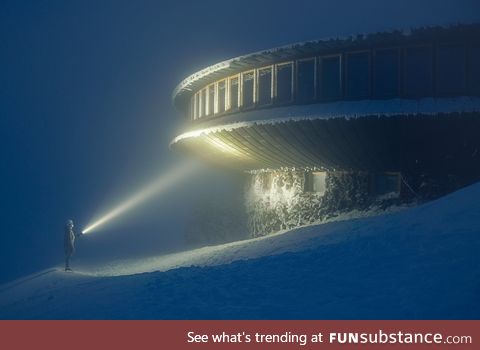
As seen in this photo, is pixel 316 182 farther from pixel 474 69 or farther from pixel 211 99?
pixel 474 69

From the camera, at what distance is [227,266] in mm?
9664

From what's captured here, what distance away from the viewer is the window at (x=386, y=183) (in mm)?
14234

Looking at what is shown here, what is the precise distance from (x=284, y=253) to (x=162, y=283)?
9.20ft

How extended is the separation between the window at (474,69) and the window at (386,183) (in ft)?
11.2

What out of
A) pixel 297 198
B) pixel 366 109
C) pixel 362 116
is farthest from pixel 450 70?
pixel 297 198

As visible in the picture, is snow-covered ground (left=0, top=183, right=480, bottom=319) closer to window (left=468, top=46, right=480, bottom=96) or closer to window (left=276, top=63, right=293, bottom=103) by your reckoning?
window (left=468, top=46, right=480, bottom=96)

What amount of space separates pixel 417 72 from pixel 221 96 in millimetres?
7529

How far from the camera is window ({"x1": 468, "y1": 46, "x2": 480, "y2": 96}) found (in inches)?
512

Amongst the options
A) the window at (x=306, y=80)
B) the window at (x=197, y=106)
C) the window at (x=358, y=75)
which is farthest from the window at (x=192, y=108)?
the window at (x=358, y=75)

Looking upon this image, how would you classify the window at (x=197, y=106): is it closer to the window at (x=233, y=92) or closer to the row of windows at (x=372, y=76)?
the window at (x=233, y=92)

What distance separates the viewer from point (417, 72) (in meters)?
13.4

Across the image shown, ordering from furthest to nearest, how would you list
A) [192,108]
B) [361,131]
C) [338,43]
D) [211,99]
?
[192,108] < [211,99] < [338,43] < [361,131]

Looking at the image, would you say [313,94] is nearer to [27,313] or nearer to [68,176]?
[27,313]
